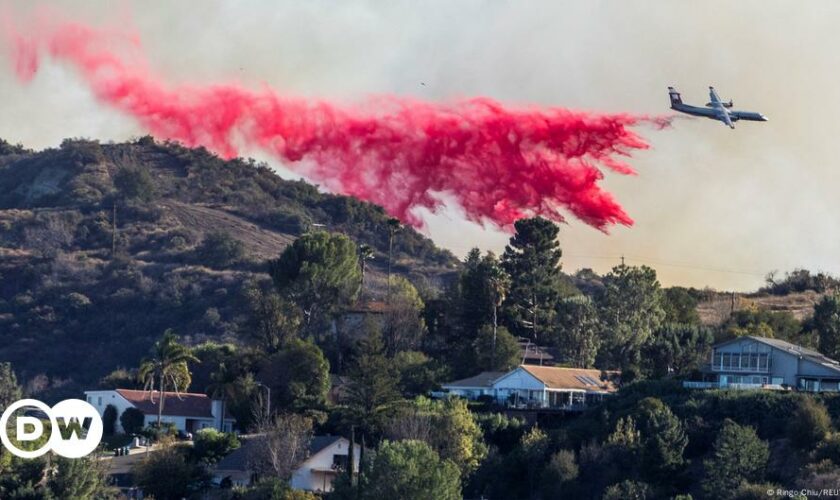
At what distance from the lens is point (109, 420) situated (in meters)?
105

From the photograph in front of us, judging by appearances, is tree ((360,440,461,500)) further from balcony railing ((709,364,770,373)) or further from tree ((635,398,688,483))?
balcony railing ((709,364,770,373))

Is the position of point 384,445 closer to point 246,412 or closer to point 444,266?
point 246,412

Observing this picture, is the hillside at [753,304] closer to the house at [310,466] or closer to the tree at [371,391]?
the tree at [371,391]

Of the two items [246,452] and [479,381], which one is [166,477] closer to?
[246,452]

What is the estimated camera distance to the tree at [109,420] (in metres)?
104

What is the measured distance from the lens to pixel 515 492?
87188 millimetres

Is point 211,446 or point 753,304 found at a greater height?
point 753,304

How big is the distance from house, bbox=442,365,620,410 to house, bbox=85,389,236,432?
14.8 m

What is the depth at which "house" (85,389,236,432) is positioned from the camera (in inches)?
4107

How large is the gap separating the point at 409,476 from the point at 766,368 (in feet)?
106

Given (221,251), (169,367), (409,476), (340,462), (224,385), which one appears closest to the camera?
(409,476)

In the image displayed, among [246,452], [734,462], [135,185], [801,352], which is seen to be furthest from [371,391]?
[135,185]

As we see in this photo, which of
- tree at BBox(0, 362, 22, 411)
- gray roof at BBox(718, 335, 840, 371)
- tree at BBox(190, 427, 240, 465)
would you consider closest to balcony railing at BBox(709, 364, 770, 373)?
gray roof at BBox(718, 335, 840, 371)

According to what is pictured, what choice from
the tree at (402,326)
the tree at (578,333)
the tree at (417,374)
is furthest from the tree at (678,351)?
the tree at (402,326)
